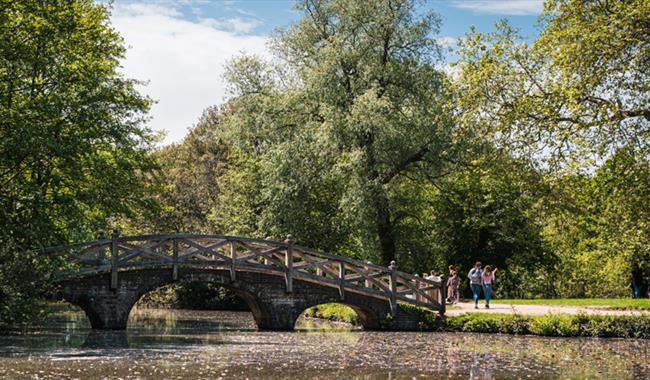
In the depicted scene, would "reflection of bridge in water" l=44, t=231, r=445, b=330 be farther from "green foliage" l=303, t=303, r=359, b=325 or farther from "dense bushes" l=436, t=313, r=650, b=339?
"dense bushes" l=436, t=313, r=650, b=339

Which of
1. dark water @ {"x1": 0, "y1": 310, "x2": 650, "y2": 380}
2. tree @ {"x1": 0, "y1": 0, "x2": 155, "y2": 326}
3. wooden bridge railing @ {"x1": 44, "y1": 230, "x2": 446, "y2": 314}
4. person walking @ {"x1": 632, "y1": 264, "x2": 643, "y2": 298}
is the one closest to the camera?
dark water @ {"x1": 0, "y1": 310, "x2": 650, "y2": 380}

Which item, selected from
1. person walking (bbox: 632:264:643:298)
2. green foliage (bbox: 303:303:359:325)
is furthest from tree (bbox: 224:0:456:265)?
person walking (bbox: 632:264:643:298)

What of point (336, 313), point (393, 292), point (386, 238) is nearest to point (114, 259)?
point (393, 292)

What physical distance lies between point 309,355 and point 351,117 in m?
16.9

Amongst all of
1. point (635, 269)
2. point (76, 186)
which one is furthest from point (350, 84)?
point (635, 269)

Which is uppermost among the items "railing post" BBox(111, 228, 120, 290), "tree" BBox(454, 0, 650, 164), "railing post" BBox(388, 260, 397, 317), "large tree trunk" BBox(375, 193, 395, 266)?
"tree" BBox(454, 0, 650, 164)

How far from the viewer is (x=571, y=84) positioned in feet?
87.5

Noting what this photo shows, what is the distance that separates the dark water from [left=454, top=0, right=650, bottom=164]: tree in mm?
6605

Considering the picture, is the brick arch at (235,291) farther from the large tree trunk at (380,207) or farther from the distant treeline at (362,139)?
the large tree trunk at (380,207)

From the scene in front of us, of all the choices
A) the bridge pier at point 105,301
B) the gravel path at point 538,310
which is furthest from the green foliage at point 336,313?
the bridge pier at point 105,301

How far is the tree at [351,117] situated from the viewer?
34.6 meters

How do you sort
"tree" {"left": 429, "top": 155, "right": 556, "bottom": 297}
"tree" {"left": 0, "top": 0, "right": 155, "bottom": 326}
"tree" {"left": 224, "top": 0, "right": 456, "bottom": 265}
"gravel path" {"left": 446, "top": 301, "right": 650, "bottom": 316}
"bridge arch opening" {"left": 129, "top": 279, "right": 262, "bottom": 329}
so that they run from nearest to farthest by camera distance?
"tree" {"left": 0, "top": 0, "right": 155, "bottom": 326} < "gravel path" {"left": 446, "top": 301, "right": 650, "bottom": 316} < "tree" {"left": 224, "top": 0, "right": 456, "bottom": 265} < "bridge arch opening" {"left": 129, "top": 279, "right": 262, "bottom": 329} < "tree" {"left": 429, "top": 155, "right": 556, "bottom": 297}

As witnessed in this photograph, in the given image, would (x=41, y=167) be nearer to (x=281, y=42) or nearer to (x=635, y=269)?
(x=281, y=42)

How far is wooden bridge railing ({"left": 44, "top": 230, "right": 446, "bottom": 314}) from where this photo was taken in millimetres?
25777
